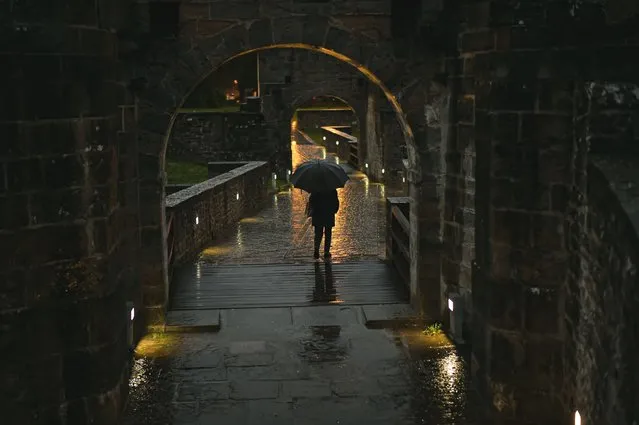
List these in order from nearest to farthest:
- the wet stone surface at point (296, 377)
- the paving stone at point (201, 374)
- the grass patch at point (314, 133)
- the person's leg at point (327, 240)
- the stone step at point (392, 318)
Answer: the wet stone surface at point (296, 377) → the paving stone at point (201, 374) → the stone step at point (392, 318) → the person's leg at point (327, 240) → the grass patch at point (314, 133)

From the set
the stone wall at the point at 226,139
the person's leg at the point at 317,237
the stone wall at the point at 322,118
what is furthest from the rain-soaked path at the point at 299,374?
the stone wall at the point at 322,118

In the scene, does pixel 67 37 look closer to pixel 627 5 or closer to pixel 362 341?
pixel 627 5

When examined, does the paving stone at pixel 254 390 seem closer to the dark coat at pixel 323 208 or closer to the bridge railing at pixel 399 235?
the bridge railing at pixel 399 235

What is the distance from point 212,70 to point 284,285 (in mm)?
3583

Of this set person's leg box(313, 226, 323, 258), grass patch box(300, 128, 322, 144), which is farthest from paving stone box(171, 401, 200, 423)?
grass patch box(300, 128, 322, 144)

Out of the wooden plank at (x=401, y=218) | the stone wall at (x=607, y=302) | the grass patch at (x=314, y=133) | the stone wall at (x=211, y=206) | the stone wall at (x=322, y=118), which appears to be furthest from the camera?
the stone wall at (x=322, y=118)

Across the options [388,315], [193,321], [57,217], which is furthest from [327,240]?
[57,217]

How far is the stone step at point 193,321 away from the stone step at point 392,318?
1.82 m

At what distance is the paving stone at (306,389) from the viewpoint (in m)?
7.59

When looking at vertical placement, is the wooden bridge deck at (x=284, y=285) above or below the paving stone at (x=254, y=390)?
above

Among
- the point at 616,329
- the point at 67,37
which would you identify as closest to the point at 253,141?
the point at 67,37

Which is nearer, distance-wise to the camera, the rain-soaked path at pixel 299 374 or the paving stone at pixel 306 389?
the rain-soaked path at pixel 299 374

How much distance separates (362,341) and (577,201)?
383 centimetres

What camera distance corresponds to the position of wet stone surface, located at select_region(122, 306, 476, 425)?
7145mm
